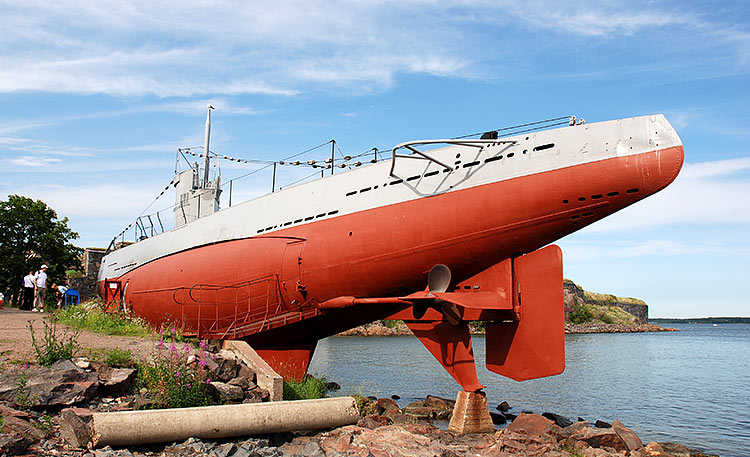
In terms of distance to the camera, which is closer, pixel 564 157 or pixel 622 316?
pixel 564 157

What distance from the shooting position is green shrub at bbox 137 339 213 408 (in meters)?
10.3

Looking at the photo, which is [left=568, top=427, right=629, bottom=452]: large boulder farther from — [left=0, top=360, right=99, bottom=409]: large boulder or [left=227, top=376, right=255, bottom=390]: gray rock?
[left=0, top=360, right=99, bottom=409]: large boulder

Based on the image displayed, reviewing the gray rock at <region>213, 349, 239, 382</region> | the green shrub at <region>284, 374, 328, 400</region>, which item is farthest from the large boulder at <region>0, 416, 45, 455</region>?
the green shrub at <region>284, 374, 328, 400</region>

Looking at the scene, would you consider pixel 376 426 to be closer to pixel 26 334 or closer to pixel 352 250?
pixel 352 250

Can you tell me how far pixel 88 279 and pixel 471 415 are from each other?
3730 cm

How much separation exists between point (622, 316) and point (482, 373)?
272 ft

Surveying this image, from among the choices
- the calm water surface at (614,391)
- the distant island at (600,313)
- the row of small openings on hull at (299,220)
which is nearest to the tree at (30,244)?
the calm water surface at (614,391)

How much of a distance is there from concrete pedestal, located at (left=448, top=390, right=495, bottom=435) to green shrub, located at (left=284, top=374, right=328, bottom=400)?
3555mm

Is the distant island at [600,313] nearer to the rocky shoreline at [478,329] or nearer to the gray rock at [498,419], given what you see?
the rocky shoreline at [478,329]

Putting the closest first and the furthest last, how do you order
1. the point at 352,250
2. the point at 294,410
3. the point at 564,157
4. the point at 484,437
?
1. the point at 294,410
2. the point at 564,157
3. the point at 484,437
4. the point at 352,250

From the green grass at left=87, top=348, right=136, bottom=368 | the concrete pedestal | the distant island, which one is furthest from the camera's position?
the distant island

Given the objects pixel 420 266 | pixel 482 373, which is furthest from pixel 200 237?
pixel 482 373

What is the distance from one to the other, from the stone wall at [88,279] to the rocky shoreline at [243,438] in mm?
33329

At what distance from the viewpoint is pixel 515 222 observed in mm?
11812
